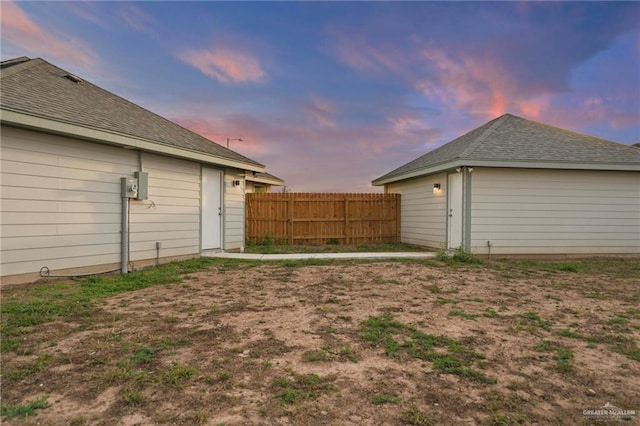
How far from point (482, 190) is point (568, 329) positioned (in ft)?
19.2

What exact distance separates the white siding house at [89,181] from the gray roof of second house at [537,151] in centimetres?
660

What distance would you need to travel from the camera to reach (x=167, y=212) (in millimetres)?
7938

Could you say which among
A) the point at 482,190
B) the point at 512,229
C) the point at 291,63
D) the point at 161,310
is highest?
the point at 291,63

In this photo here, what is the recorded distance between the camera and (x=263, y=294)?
519 centimetres

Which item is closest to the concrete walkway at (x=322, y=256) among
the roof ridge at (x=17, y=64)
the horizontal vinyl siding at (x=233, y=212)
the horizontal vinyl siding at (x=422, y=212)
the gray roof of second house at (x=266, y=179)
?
the horizontal vinyl siding at (x=233, y=212)

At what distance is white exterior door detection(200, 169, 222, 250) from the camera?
9102 millimetres

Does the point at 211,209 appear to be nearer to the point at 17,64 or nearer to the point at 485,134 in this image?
the point at 17,64

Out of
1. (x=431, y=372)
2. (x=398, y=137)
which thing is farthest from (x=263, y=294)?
(x=398, y=137)

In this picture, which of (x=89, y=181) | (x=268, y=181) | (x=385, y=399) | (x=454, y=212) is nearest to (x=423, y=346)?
(x=385, y=399)

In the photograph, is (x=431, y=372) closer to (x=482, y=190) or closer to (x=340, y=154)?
(x=482, y=190)

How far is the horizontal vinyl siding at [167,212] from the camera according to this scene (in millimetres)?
7254

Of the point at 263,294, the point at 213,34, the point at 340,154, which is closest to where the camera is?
the point at 263,294

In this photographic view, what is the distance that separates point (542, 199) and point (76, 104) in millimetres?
11072

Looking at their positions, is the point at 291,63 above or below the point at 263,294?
above
